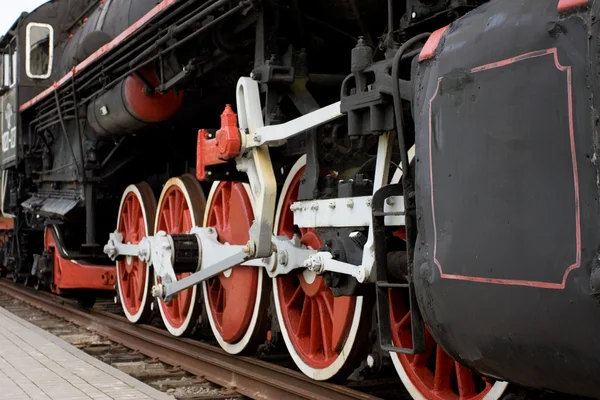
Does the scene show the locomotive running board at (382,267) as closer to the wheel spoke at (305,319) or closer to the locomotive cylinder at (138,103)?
the wheel spoke at (305,319)

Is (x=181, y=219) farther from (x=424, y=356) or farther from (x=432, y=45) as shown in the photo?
(x=432, y=45)

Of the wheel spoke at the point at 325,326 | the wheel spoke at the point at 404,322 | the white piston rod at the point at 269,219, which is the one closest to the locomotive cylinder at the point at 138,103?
the white piston rod at the point at 269,219

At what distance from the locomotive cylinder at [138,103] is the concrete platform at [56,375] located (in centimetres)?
182

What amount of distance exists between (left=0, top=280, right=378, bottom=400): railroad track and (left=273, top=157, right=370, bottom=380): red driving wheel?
111 mm

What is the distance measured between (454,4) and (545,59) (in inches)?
37.3

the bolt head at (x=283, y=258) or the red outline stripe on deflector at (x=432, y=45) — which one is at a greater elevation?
the red outline stripe on deflector at (x=432, y=45)

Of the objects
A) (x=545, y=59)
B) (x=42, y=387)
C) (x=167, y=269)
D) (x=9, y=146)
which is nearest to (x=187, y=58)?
(x=167, y=269)

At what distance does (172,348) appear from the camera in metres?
5.96

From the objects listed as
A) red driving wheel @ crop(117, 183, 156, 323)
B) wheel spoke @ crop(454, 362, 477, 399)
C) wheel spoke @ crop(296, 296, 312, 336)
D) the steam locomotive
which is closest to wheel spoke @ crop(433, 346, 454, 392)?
the steam locomotive

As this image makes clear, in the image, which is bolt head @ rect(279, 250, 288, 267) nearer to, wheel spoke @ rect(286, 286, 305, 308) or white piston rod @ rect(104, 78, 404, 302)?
white piston rod @ rect(104, 78, 404, 302)

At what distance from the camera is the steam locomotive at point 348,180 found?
6.65 ft

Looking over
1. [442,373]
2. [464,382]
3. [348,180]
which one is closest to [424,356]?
[442,373]

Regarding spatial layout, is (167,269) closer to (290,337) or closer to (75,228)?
(290,337)

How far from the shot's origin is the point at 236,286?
529 cm
